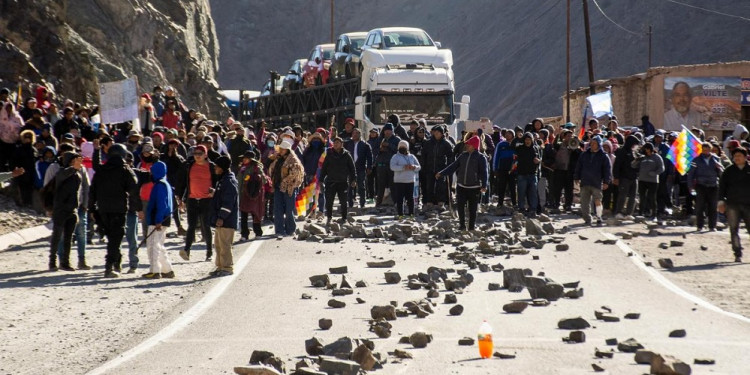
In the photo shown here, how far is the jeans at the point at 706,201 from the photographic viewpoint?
22.6 meters

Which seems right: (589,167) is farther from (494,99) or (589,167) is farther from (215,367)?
(494,99)

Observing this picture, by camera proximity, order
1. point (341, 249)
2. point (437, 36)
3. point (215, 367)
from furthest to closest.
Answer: point (437, 36), point (341, 249), point (215, 367)

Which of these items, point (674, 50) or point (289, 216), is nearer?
point (289, 216)

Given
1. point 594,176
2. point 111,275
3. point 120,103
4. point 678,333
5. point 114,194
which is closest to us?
point 678,333

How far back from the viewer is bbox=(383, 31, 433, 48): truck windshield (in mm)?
34812

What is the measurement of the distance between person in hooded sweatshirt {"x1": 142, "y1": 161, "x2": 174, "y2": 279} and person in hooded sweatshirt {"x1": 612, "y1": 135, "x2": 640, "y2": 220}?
12.1m

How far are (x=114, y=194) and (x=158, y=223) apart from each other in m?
0.89

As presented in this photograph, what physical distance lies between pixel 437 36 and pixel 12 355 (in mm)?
102786

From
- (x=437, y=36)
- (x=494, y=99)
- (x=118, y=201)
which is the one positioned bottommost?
(x=118, y=201)

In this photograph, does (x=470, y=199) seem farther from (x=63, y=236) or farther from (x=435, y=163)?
(x=63, y=236)

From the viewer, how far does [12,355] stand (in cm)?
990

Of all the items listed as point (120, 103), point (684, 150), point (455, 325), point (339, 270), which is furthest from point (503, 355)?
point (120, 103)

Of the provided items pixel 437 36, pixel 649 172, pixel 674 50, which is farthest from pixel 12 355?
pixel 437 36

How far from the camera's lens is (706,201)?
75.5 feet
